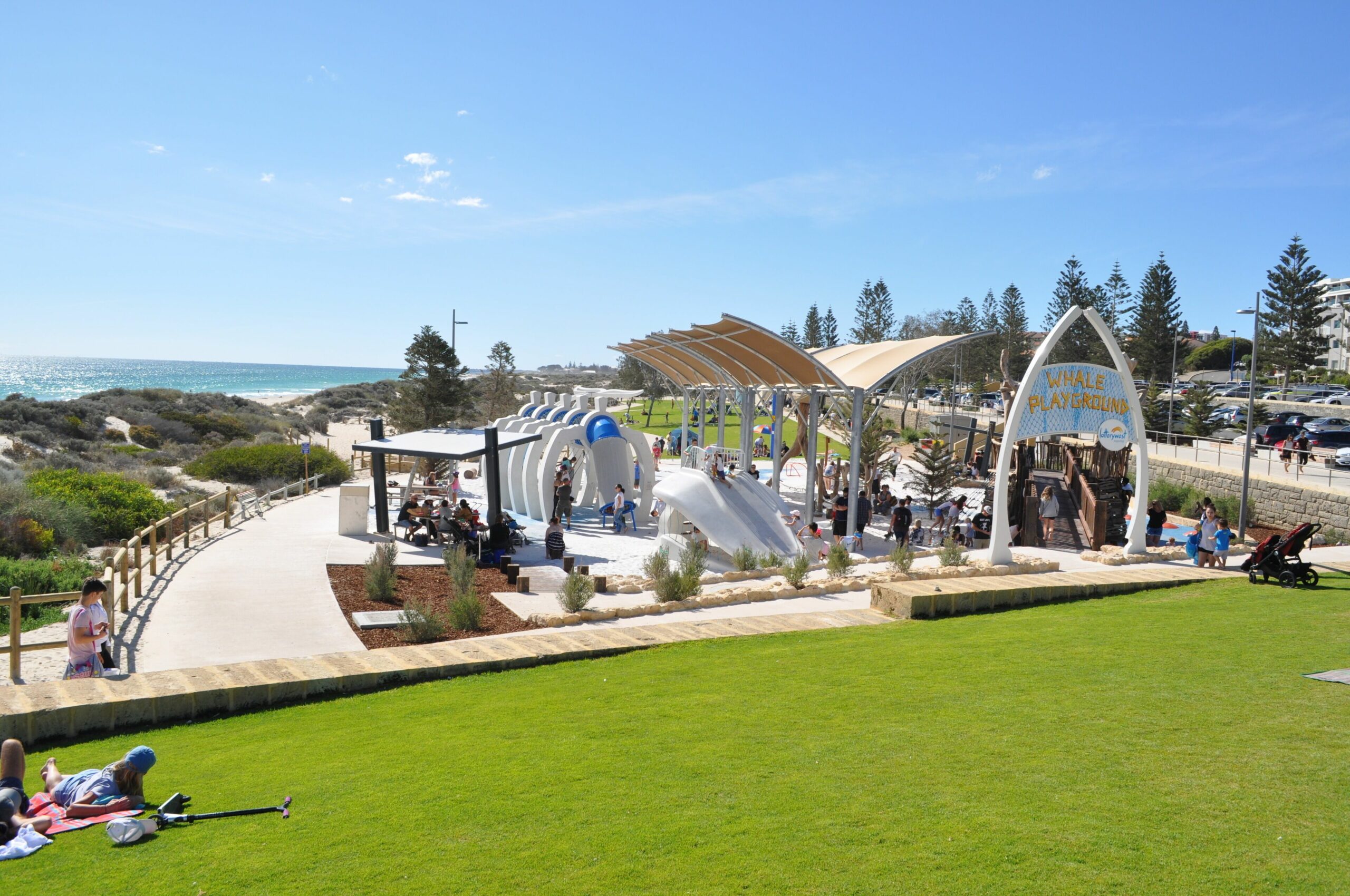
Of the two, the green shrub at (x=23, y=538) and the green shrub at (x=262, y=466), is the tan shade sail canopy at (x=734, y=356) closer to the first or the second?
the green shrub at (x=262, y=466)

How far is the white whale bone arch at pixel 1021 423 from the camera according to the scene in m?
12.7

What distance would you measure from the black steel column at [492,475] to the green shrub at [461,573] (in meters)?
2.88

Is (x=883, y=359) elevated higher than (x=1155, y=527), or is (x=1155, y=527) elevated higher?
(x=883, y=359)

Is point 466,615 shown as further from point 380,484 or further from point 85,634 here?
point 380,484

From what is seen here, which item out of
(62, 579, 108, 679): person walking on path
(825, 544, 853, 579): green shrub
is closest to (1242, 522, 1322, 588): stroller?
(825, 544, 853, 579): green shrub

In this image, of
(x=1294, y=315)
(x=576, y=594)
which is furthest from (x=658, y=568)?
(x=1294, y=315)

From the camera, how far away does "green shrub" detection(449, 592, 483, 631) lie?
33.3 feet

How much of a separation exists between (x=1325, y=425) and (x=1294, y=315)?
103 ft

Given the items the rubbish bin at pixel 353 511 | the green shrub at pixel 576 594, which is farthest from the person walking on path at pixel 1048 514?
the rubbish bin at pixel 353 511

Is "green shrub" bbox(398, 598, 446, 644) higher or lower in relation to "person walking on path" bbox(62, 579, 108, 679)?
lower

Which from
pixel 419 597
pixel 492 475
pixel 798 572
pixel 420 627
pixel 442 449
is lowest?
pixel 419 597

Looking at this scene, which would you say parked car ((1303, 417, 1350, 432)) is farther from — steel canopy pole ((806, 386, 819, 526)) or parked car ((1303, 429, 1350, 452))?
steel canopy pole ((806, 386, 819, 526))

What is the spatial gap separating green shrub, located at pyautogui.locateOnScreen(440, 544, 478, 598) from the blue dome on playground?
8497mm

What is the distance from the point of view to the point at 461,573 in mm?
11406
